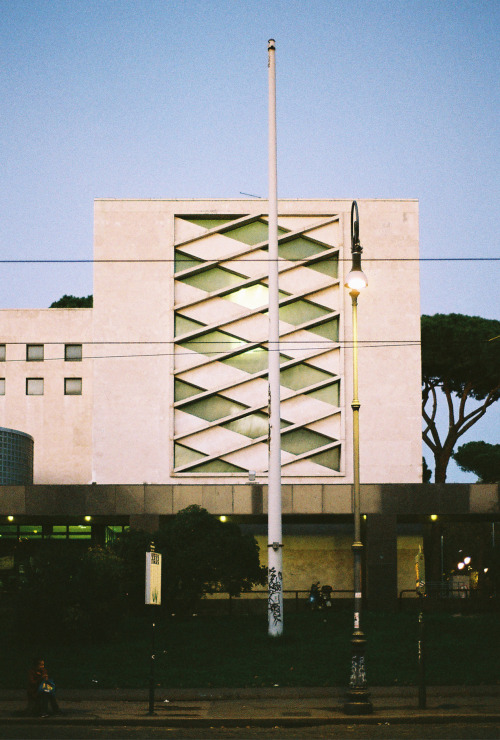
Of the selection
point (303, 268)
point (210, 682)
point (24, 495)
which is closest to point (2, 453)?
point (24, 495)

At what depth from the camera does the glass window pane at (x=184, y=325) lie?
144 ft

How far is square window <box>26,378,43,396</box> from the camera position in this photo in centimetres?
5250

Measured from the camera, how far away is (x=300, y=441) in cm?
4328

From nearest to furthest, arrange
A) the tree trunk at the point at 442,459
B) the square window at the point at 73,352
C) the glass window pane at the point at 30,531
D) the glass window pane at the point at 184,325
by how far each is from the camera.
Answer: the glass window pane at the point at 30,531 → the glass window pane at the point at 184,325 → the tree trunk at the point at 442,459 → the square window at the point at 73,352

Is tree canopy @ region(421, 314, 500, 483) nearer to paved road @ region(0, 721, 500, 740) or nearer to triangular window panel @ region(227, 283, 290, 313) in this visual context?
triangular window panel @ region(227, 283, 290, 313)

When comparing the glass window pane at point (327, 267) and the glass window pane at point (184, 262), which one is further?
the glass window pane at point (327, 267)

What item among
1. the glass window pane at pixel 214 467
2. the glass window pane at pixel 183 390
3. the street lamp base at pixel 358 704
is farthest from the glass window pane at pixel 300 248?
the street lamp base at pixel 358 704

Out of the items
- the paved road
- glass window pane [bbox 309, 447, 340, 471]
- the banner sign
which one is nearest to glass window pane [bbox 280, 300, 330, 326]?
glass window pane [bbox 309, 447, 340, 471]

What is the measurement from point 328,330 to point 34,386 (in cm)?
1875

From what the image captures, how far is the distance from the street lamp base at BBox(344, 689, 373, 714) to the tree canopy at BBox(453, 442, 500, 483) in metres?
52.9

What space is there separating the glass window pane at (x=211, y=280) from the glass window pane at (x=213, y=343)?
89.8 inches

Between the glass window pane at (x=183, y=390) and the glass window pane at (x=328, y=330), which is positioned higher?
the glass window pane at (x=328, y=330)

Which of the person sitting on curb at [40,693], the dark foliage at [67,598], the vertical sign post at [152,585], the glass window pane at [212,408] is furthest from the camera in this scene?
the glass window pane at [212,408]

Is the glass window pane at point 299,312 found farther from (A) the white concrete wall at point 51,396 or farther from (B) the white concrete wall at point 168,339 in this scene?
(A) the white concrete wall at point 51,396
